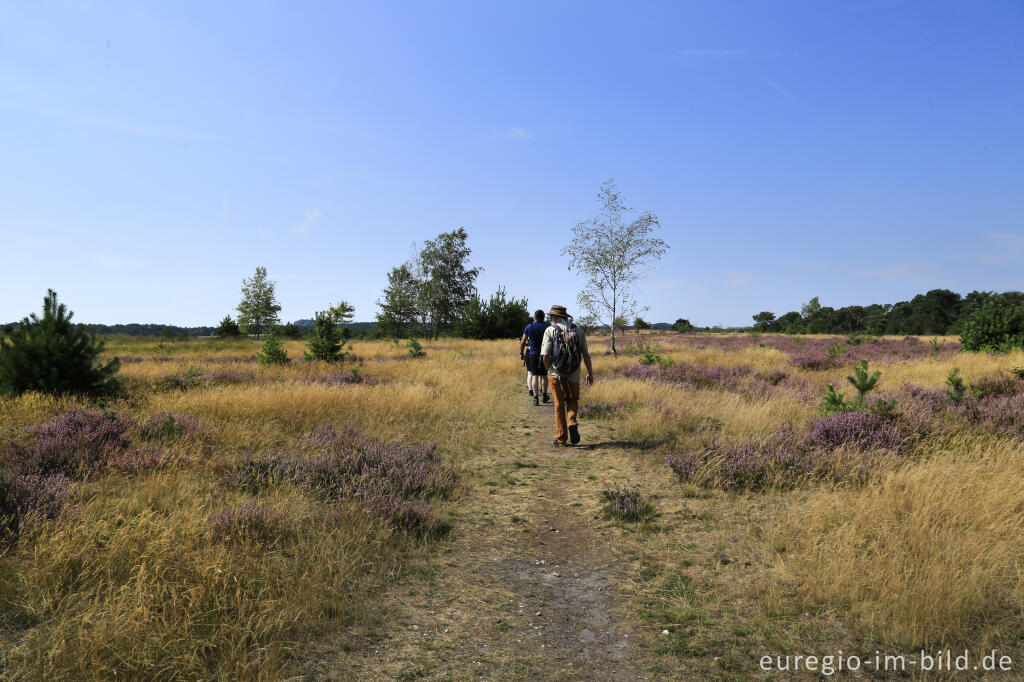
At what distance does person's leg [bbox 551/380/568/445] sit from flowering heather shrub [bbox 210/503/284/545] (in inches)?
200

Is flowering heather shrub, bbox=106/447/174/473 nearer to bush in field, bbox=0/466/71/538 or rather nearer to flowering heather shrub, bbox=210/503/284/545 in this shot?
bush in field, bbox=0/466/71/538

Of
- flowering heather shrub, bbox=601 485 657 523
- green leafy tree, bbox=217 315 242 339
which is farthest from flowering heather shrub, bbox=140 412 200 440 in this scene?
green leafy tree, bbox=217 315 242 339

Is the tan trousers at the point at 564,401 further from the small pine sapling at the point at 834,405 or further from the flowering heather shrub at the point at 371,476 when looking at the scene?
the small pine sapling at the point at 834,405

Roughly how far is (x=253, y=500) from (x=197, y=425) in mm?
3602

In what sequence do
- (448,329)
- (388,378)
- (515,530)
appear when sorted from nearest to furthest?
(515,530) < (388,378) < (448,329)

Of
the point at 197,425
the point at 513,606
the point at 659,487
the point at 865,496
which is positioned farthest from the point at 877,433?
the point at 197,425

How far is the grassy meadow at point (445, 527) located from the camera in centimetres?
311

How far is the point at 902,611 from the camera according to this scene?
3.21 meters

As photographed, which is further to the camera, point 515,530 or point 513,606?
point 515,530

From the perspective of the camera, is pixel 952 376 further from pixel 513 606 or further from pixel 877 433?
pixel 513 606

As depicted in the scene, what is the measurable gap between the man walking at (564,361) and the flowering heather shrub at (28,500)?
21.7 ft

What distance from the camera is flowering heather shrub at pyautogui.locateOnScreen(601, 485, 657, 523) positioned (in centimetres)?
546

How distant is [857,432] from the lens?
6930mm

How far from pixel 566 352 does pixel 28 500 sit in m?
6.93
